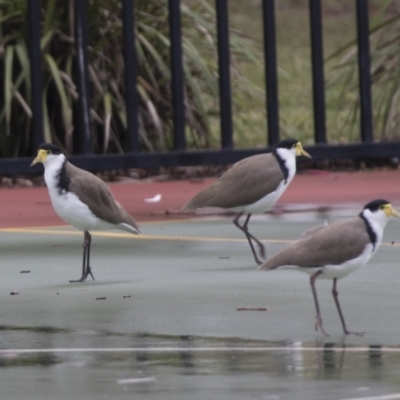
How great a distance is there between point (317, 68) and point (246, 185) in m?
6.02

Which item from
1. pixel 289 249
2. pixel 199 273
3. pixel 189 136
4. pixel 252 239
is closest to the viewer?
pixel 289 249

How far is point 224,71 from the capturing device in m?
16.2

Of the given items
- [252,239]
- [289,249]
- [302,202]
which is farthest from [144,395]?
[302,202]

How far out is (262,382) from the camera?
6621mm

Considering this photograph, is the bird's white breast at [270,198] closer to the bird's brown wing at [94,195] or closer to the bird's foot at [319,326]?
the bird's brown wing at [94,195]

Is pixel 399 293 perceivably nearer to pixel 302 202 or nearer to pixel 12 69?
pixel 302 202

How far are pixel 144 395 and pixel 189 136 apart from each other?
12787 millimetres

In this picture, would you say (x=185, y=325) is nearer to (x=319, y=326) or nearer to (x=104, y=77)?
(x=319, y=326)

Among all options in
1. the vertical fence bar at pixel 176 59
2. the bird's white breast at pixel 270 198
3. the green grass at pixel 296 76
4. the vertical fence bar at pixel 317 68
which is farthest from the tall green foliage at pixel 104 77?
the bird's white breast at pixel 270 198

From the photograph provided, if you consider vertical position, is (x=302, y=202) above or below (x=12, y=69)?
below

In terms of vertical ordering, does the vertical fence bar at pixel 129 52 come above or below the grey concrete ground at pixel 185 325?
above

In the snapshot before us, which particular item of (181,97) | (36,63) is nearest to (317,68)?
(181,97)

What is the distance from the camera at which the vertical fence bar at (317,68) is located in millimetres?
16625

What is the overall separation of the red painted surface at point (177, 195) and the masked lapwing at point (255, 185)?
9.22ft
